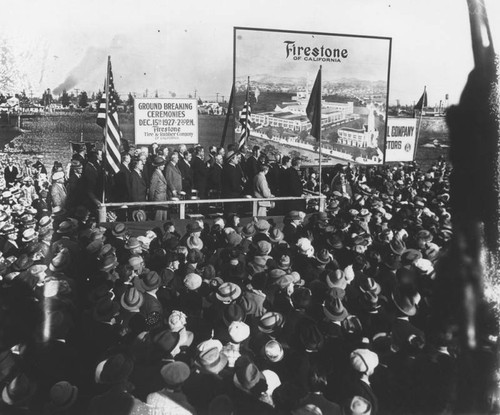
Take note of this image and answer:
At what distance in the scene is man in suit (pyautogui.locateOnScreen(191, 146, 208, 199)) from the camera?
10.7m

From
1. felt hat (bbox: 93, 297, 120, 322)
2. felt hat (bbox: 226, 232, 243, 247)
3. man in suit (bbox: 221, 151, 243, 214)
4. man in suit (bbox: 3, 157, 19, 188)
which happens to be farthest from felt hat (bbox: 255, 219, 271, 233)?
man in suit (bbox: 3, 157, 19, 188)

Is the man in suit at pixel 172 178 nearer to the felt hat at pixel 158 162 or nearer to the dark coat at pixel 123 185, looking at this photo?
the felt hat at pixel 158 162

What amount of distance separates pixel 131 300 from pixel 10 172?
31.5 feet

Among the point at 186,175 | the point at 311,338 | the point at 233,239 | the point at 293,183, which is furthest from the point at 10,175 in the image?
the point at 311,338

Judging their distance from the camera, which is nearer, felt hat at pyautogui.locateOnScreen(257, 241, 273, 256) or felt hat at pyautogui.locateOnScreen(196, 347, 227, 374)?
felt hat at pyautogui.locateOnScreen(196, 347, 227, 374)

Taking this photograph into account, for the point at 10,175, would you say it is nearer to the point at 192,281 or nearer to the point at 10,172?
the point at 10,172

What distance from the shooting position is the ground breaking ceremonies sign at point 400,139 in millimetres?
15922

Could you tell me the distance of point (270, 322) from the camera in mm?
3955

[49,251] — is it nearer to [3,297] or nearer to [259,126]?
[3,297]

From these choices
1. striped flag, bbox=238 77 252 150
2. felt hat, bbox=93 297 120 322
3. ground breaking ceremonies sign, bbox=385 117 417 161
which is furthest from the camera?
ground breaking ceremonies sign, bbox=385 117 417 161

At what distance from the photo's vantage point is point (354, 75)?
1541 centimetres

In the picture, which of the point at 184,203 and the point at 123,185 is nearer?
the point at 184,203

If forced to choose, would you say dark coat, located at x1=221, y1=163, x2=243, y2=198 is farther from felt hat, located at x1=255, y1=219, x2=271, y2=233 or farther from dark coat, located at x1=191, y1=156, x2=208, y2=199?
felt hat, located at x1=255, y1=219, x2=271, y2=233

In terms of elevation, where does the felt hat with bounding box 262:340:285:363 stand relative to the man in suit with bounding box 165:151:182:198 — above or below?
below
